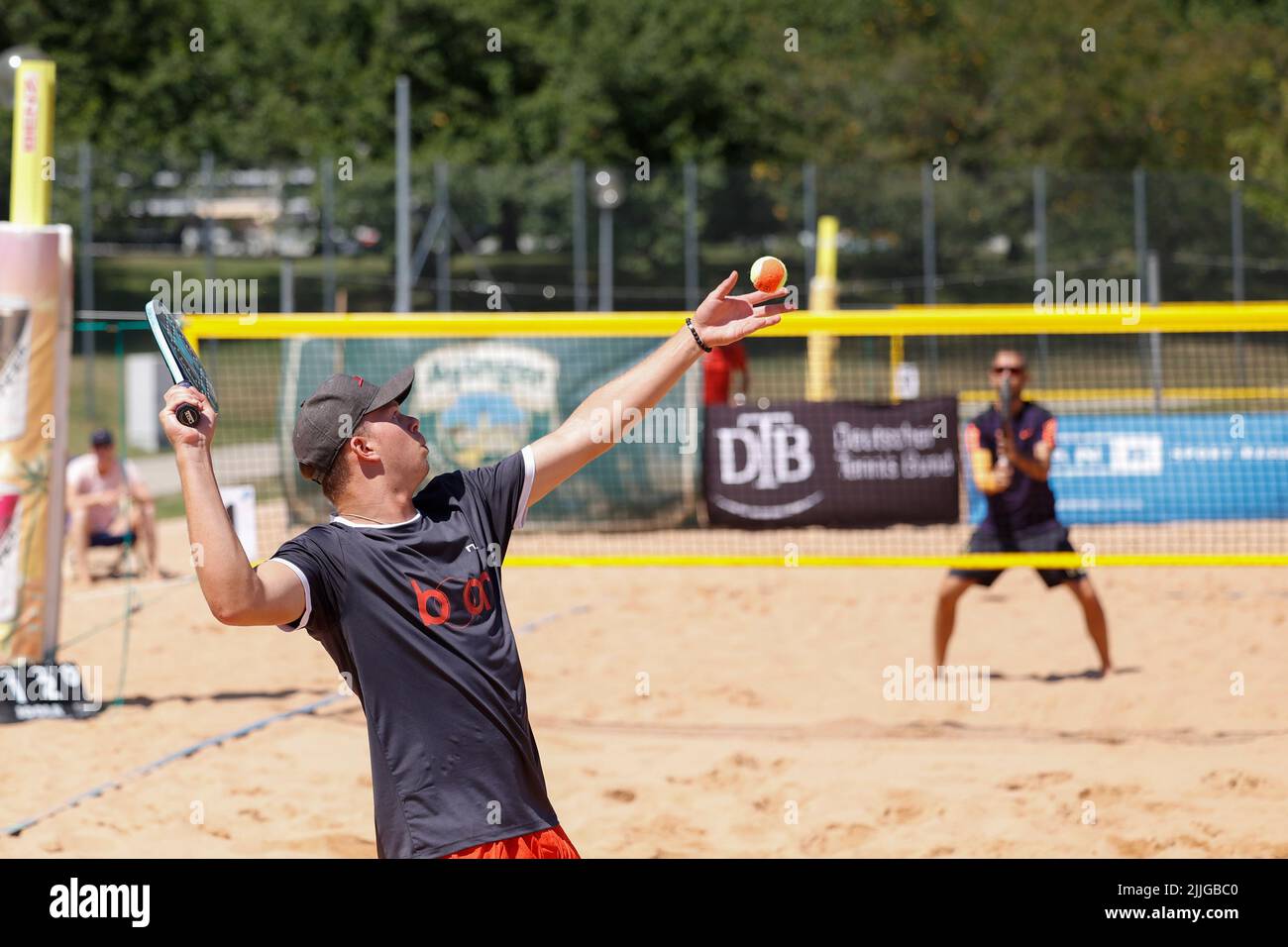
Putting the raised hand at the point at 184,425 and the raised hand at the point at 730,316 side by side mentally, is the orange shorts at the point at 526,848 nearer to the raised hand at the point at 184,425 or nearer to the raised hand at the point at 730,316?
the raised hand at the point at 184,425

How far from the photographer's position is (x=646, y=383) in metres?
3.48

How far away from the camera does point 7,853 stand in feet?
18.9

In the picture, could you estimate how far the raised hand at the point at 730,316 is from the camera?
11.4 feet

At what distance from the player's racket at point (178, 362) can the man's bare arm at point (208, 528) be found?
0.05ft

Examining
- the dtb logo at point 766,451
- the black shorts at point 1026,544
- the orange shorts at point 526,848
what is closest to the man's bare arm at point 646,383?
the orange shorts at point 526,848

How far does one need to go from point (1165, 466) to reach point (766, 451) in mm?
3562

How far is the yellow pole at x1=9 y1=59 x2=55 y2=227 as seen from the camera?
773 cm

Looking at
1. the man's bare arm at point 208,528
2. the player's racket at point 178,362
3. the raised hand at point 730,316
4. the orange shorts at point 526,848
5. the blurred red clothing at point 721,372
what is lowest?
the orange shorts at point 526,848

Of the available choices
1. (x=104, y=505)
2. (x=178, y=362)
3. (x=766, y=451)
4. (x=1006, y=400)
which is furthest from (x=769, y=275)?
(x=104, y=505)

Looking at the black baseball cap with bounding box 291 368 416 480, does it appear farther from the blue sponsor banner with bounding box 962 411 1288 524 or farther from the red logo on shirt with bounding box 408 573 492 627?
the blue sponsor banner with bounding box 962 411 1288 524

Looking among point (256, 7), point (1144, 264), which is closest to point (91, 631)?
point (1144, 264)
